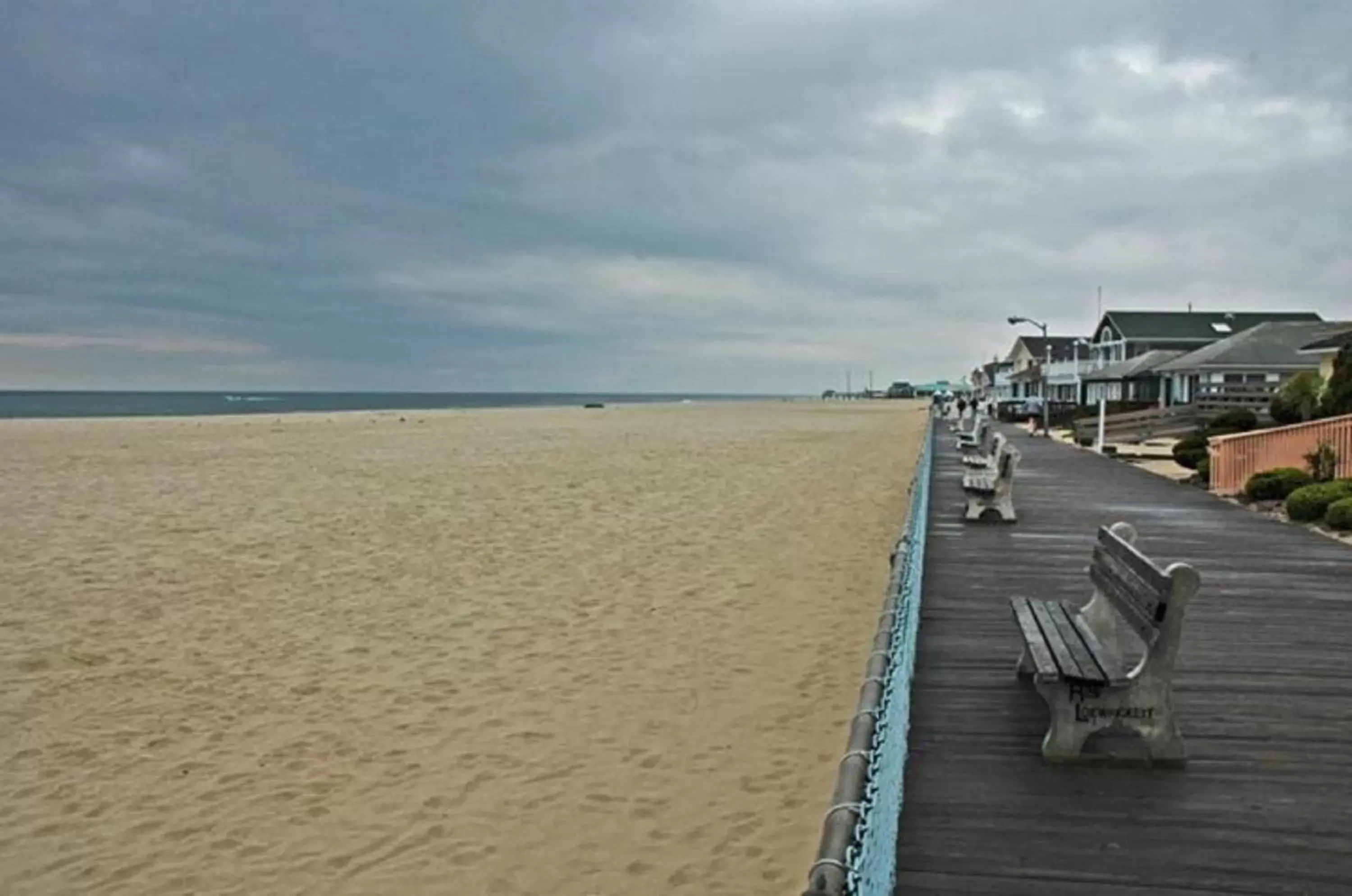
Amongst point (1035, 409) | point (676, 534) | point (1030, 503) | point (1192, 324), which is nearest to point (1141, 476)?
point (1030, 503)

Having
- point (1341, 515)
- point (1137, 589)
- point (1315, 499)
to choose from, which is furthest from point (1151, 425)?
point (1137, 589)

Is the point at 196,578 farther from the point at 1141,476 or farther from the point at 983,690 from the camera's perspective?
the point at 1141,476

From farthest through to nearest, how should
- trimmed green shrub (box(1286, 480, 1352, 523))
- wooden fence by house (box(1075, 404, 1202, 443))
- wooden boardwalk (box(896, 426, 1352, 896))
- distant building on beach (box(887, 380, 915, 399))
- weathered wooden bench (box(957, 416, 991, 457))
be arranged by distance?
distant building on beach (box(887, 380, 915, 399)), wooden fence by house (box(1075, 404, 1202, 443)), weathered wooden bench (box(957, 416, 991, 457)), trimmed green shrub (box(1286, 480, 1352, 523)), wooden boardwalk (box(896, 426, 1352, 896))

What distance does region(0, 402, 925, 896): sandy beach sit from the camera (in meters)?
4.80

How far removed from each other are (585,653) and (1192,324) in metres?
59.5

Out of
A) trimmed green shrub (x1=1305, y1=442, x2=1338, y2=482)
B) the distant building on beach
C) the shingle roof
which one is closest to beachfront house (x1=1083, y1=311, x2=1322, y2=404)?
the shingle roof

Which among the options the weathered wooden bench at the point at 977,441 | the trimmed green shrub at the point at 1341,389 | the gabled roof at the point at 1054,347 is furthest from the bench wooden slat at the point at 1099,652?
the gabled roof at the point at 1054,347

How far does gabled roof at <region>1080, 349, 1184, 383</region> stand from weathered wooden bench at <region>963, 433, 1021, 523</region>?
35892mm

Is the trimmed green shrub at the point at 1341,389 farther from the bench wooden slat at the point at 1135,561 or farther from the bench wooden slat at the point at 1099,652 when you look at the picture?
the bench wooden slat at the point at 1099,652

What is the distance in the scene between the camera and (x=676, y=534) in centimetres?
1388

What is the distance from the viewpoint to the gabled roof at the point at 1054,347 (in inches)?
3292

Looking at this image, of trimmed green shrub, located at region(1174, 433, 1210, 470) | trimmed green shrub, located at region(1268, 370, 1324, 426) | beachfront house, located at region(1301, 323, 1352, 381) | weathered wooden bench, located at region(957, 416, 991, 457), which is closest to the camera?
trimmed green shrub, located at region(1174, 433, 1210, 470)

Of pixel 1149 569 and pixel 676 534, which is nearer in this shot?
pixel 1149 569

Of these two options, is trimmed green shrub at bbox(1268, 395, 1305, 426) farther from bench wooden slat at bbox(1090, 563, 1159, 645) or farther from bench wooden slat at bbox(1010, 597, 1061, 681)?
bench wooden slat at bbox(1010, 597, 1061, 681)
